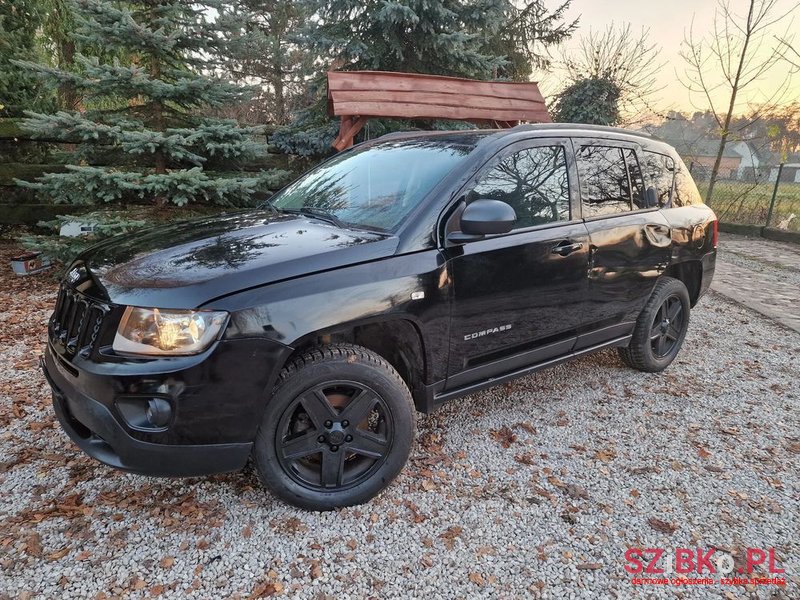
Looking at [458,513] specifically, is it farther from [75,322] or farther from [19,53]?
[19,53]

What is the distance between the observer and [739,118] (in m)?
10.9

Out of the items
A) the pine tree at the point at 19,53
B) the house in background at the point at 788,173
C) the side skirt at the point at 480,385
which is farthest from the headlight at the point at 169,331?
the house in background at the point at 788,173

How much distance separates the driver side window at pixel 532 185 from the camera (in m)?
2.69

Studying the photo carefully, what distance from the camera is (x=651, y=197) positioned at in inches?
140

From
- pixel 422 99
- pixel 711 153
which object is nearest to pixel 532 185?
pixel 422 99

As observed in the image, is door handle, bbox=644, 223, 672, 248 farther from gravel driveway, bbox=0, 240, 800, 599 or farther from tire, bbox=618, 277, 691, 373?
gravel driveway, bbox=0, 240, 800, 599

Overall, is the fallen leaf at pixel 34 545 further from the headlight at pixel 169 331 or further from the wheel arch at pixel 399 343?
the wheel arch at pixel 399 343

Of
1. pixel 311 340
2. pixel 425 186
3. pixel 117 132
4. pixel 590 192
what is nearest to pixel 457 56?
pixel 117 132

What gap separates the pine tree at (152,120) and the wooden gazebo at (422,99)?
4.44 ft

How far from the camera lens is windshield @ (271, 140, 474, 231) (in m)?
2.59

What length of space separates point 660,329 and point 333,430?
294 centimetres

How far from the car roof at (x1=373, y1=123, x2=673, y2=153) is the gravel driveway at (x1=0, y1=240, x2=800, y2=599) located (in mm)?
1785

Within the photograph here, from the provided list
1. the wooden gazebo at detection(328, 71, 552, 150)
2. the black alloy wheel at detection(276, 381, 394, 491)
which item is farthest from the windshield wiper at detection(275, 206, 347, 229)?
the wooden gazebo at detection(328, 71, 552, 150)

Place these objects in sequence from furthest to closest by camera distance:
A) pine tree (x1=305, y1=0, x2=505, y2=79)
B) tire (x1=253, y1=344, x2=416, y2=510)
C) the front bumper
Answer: pine tree (x1=305, y1=0, x2=505, y2=79)
tire (x1=253, y1=344, x2=416, y2=510)
the front bumper
